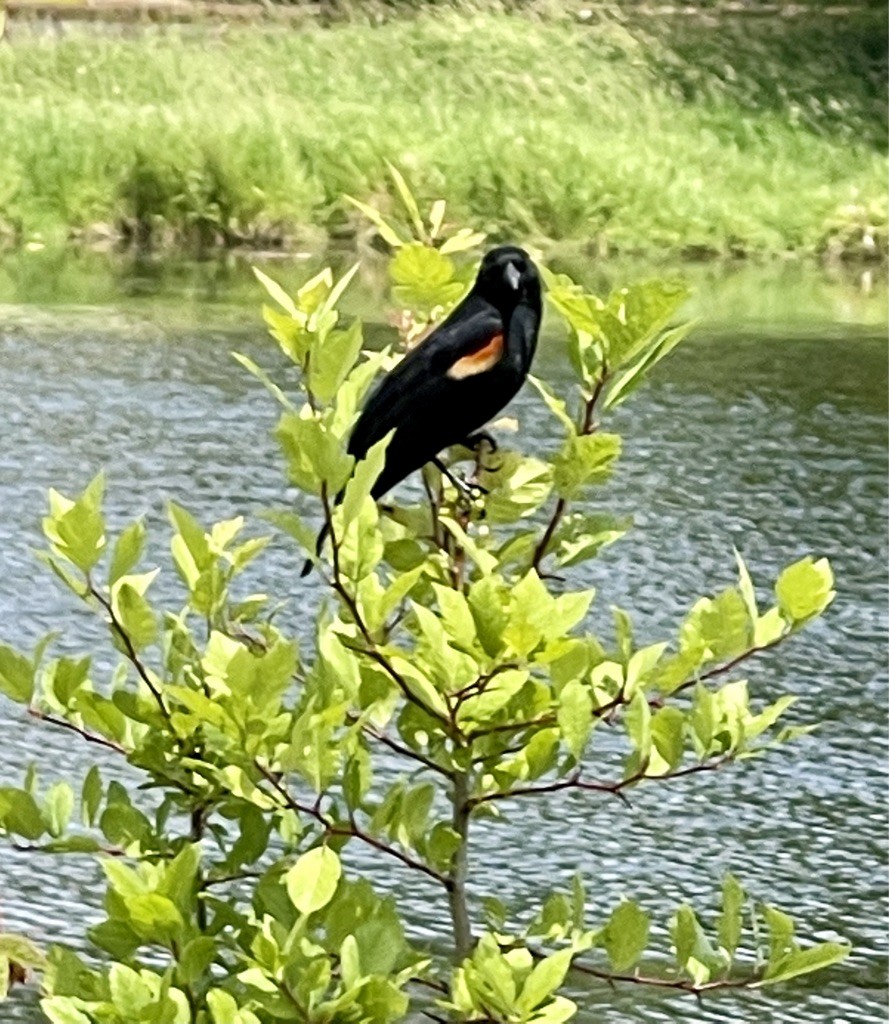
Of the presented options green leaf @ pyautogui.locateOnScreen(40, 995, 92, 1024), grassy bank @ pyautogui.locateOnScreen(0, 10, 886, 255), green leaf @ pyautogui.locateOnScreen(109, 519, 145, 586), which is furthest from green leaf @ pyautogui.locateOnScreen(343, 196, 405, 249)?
grassy bank @ pyautogui.locateOnScreen(0, 10, 886, 255)

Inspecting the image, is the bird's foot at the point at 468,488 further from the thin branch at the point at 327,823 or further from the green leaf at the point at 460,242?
the thin branch at the point at 327,823

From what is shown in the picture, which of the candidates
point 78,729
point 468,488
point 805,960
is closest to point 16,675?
point 78,729

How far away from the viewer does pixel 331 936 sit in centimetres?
183

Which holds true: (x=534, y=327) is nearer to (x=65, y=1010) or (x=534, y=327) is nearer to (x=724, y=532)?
(x=65, y=1010)

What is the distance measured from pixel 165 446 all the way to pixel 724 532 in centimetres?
177

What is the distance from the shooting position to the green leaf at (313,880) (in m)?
1.69

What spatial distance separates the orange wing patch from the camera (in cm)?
221

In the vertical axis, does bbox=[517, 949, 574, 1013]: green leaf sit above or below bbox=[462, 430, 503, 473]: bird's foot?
below

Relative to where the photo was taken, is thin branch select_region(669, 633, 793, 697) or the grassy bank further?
the grassy bank

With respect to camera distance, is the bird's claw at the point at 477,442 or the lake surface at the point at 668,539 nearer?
the bird's claw at the point at 477,442

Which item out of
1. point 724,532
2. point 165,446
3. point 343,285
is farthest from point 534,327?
point 165,446

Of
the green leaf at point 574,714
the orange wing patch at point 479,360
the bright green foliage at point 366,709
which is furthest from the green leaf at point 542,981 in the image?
the orange wing patch at point 479,360

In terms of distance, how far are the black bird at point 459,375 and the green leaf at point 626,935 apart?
1.55 ft

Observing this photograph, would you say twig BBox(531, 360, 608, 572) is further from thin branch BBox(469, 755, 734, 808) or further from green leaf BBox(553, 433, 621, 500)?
thin branch BBox(469, 755, 734, 808)
